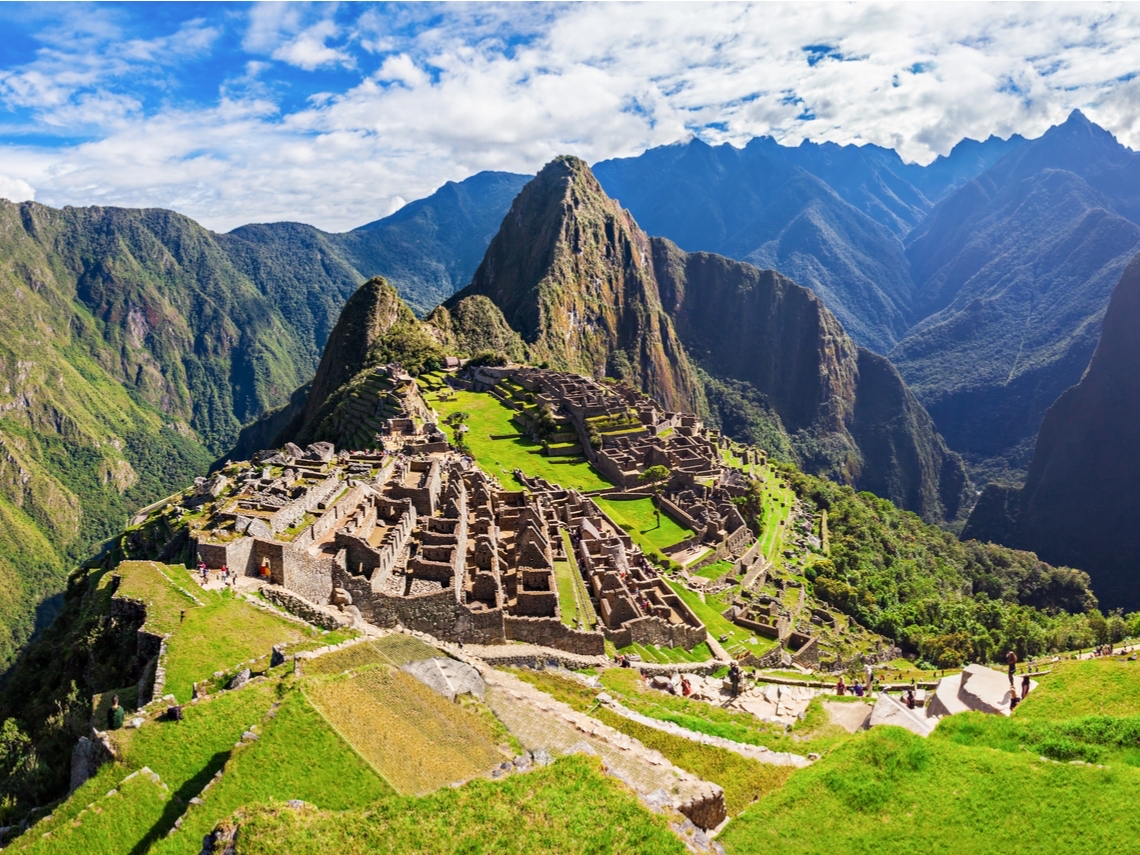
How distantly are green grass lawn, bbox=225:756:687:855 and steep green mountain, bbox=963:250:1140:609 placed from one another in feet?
452

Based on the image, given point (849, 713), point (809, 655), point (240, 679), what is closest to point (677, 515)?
point (809, 655)

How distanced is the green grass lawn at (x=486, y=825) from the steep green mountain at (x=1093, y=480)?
138 m

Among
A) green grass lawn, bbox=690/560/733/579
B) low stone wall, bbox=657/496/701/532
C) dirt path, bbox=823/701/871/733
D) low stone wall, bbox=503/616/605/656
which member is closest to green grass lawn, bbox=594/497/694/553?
low stone wall, bbox=657/496/701/532

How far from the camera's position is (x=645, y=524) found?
6209cm

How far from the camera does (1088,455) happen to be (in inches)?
6437

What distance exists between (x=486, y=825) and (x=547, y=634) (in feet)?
52.5

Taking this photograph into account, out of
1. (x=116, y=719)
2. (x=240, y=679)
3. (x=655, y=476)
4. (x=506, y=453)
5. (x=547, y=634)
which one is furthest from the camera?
(x=506, y=453)

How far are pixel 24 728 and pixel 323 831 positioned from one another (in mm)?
17707

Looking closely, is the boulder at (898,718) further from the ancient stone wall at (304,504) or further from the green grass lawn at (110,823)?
the ancient stone wall at (304,504)

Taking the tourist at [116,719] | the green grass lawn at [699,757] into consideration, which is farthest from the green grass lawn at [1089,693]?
the tourist at [116,719]

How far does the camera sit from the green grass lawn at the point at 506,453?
68938 mm

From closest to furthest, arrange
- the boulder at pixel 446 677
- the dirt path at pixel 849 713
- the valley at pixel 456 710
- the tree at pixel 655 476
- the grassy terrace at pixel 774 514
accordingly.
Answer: the valley at pixel 456 710, the boulder at pixel 446 677, the dirt path at pixel 849 713, the grassy terrace at pixel 774 514, the tree at pixel 655 476

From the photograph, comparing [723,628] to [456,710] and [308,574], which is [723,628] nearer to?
[308,574]

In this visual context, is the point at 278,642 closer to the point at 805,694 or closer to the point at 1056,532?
the point at 805,694
